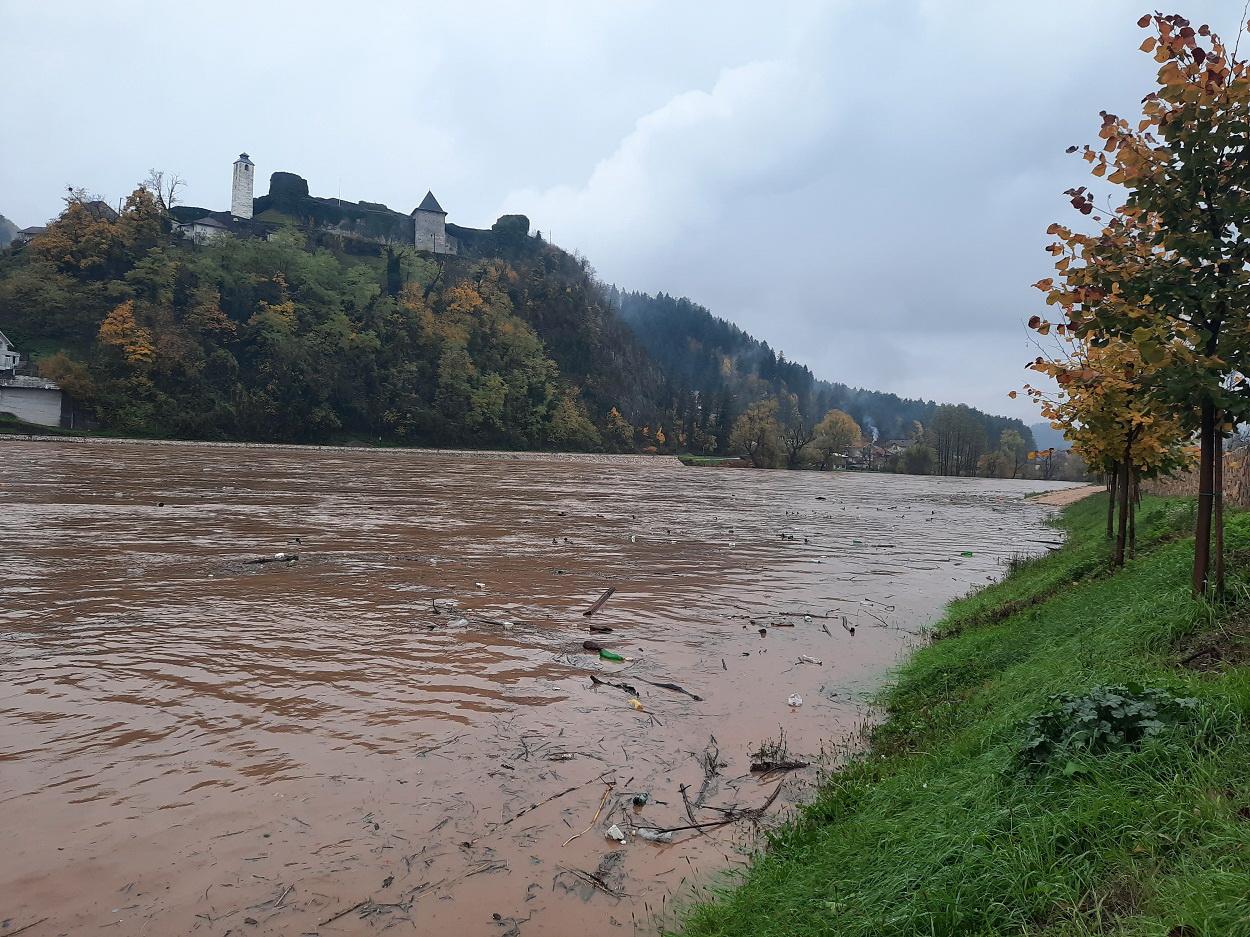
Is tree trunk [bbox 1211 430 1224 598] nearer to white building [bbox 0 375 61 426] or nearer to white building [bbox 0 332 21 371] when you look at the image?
white building [bbox 0 375 61 426]

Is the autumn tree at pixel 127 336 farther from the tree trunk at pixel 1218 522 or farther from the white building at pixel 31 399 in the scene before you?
the tree trunk at pixel 1218 522

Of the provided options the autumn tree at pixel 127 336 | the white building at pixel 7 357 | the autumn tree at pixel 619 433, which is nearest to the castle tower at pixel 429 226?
the autumn tree at pixel 619 433

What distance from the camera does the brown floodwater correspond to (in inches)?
184

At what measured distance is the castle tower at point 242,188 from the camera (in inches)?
5659

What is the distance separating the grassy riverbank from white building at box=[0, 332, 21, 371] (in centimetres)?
10719

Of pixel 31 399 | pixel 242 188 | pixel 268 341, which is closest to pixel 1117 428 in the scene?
pixel 31 399

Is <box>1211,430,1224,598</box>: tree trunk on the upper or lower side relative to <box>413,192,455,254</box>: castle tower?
lower

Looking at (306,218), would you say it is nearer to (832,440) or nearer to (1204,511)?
(832,440)

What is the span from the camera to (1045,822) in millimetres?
3641

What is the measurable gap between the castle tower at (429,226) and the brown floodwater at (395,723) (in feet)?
535

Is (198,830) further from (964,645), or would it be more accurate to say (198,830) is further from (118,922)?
(964,645)

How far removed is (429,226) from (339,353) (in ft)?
220

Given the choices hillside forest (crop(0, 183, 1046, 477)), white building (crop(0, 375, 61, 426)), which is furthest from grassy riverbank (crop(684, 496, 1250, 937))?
hillside forest (crop(0, 183, 1046, 477))

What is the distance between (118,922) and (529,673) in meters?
5.09
